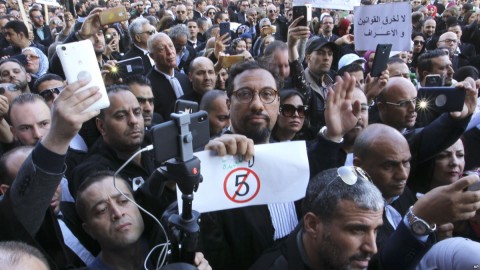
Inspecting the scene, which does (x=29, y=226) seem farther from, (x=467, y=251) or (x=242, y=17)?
(x=242, y=17)

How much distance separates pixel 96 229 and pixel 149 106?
5.64 feet

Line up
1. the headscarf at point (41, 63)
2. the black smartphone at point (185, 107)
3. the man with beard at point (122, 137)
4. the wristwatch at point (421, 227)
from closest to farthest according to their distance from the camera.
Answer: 1. the black smartphone at point (185, 107)
2. the wristwatch at point (421, 227)
3. the man with beard at point (122, 137)
4. the headscarf at point (41, 63)

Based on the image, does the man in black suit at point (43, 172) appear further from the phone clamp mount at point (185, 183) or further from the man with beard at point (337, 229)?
the man with beard at point (337, 229)

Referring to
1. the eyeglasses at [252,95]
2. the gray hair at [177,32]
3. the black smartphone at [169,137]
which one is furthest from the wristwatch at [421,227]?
the gray hair at [177,32]

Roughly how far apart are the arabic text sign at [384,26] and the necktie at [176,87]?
1.82 metres

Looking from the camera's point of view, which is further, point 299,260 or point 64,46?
point 299,260

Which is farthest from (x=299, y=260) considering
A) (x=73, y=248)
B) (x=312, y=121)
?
(x=312, y=121)

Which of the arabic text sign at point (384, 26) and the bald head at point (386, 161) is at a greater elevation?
the arabic text sign at point (384, 26)

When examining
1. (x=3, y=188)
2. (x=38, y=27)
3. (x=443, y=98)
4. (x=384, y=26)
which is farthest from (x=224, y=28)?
(x=38, y=27)

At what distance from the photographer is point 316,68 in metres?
4.98

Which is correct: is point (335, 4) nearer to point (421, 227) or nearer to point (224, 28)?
point (224, 28)

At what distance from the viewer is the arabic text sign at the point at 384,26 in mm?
4539

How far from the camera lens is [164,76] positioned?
5.17 metres

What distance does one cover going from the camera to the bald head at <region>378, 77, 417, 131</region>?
3561mm
